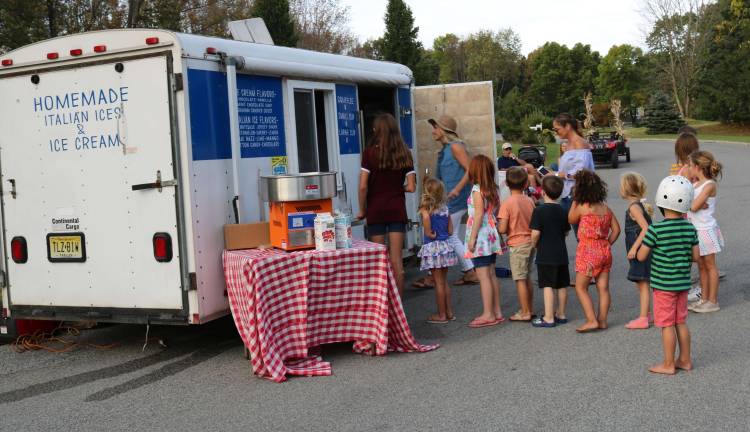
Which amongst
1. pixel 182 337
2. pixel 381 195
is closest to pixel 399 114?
pixel 381 195

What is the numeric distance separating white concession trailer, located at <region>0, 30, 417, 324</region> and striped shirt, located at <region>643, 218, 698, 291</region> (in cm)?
320

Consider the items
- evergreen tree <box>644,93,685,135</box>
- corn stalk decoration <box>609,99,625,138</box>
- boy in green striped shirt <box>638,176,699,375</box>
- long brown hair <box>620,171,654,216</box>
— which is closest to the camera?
boy in green striped shirt <box>638,176,699,375</box>

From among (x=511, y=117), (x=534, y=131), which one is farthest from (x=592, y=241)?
(x=511, y=117)

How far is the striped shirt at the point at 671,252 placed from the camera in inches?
226

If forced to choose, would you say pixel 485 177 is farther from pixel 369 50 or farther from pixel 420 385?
pixel 369 50

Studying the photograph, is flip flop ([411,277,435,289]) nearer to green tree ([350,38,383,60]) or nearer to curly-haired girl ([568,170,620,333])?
curly-haired girl ([568,170,620,333])

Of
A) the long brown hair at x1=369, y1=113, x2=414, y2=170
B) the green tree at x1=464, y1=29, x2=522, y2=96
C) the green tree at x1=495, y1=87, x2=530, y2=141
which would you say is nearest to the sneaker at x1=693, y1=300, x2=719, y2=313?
the long brown hair at x1=369, y1=113, x2=414, y2=170

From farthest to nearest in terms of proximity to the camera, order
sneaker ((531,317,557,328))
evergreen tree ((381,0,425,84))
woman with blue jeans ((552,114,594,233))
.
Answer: evergreen tree ((381,0,425,84)), woman with blue jeans ((552,114,594,233)), sneaker ((531,317,557,328))

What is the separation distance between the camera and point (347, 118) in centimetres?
852

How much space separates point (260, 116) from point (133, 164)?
1.16 metres

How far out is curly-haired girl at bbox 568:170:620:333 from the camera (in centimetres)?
712

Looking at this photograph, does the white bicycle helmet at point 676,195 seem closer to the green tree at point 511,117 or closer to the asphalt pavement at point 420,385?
the asphalt pavement at point 420,385

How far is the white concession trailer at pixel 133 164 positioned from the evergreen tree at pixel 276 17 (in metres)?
20.7

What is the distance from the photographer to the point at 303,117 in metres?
7.76
